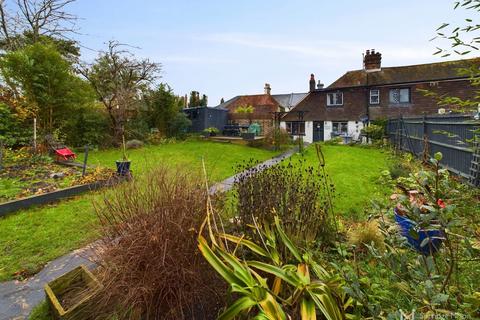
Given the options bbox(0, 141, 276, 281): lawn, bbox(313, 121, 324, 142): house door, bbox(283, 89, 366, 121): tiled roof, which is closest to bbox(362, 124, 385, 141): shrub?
bbox(283, 89, 366, 121): tiled roof

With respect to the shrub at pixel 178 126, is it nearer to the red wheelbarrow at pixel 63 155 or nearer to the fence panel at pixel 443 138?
the red wheelbarrow at pixel 63 155

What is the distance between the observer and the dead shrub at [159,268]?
1863 mm

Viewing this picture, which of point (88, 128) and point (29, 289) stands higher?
point (88, 128)

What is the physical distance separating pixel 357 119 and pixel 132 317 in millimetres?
20428

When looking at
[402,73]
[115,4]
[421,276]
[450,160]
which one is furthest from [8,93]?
[402,73]

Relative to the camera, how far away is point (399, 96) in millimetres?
18922

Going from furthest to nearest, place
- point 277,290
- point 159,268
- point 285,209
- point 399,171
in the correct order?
1. point 399,171
2. point 285,209
3. point 159,268
4. point 277,290

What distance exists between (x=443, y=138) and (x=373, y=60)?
594 inches

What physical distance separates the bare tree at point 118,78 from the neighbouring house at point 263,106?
28.5 ft

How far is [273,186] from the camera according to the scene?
298 centimetres

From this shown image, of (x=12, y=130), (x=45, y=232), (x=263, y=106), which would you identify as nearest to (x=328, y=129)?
(x=263, y=106)

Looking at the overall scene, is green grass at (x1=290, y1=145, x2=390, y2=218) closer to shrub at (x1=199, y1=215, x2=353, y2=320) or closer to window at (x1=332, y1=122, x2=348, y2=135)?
shrub at (x1=199, y1=215, x2=353, y2=320)

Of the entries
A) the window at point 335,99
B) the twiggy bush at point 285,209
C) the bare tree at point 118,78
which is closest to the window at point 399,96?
the window at point 335,99

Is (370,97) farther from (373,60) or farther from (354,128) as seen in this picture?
(373,60)
